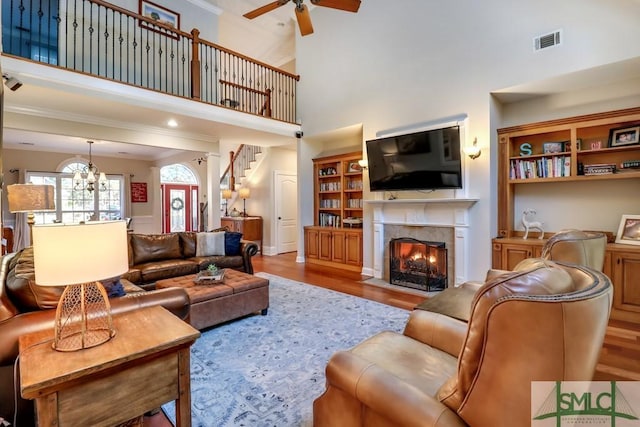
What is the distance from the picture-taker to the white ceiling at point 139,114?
390cm

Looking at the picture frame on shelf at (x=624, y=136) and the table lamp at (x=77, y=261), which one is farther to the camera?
the picture frame on shelf at (x=624, y=136)

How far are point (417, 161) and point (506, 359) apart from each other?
3999 mm

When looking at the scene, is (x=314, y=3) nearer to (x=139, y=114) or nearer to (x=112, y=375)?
(x=139, y=114)

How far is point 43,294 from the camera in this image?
1.77 metres

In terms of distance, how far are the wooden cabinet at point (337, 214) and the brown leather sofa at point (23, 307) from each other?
3.95 meters

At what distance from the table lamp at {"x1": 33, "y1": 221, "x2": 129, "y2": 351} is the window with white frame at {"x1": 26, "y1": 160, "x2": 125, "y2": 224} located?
7695 millimetres

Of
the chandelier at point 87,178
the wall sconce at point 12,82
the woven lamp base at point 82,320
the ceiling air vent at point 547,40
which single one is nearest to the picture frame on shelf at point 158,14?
the wall sconce at point 12,82

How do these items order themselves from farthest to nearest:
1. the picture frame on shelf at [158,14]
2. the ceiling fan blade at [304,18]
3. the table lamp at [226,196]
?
the table lamp at [226,196]
the picture frame on shelf at [158,14]
the ceiling fan blade at [304,18]

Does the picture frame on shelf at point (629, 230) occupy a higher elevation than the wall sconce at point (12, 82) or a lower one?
lower

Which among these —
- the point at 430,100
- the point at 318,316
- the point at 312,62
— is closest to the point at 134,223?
the point at 312,62

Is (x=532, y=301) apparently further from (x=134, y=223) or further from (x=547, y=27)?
(x=134, y=223)

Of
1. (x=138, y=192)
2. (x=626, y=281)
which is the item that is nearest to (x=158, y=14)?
(x=138, y=192)

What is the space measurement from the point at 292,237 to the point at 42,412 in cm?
683

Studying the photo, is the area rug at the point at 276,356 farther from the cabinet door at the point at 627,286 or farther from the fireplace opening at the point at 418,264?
the cabinet door at the point at 627,286
